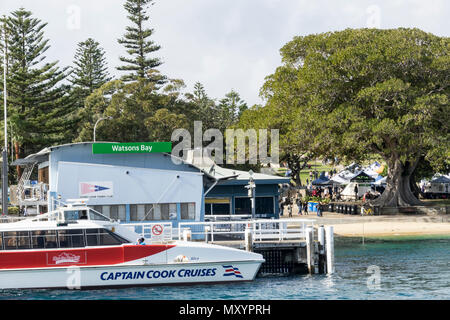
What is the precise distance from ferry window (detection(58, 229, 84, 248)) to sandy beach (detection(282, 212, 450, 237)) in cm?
2866

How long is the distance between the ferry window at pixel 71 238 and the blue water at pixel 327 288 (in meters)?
2.05

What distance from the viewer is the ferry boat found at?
97.7 ft

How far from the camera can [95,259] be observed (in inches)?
1180

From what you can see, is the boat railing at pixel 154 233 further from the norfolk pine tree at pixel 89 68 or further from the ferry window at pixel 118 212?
the norfolk pine tree at pixel 89 68

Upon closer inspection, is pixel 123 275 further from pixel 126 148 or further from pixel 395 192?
pixel 395 192

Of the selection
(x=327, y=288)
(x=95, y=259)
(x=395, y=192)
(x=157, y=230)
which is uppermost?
(x=395, y=192)

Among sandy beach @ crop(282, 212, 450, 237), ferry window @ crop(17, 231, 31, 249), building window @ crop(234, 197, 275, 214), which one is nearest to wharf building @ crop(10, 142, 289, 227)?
ferry window @ crop(17, 231, 31, 249)

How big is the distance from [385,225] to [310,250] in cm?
2534

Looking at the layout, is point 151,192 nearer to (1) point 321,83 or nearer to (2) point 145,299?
(2) point 145,299

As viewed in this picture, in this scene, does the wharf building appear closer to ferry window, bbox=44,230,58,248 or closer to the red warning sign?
the red warning sign

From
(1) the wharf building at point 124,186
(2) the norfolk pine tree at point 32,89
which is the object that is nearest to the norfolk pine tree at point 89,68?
(2) the norfolk pine tree at point 32,89

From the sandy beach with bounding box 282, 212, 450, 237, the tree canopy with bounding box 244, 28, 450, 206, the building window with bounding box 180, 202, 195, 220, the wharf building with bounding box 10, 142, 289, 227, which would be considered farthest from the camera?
the tree canopy with bounding box 244, 28, 450, 206

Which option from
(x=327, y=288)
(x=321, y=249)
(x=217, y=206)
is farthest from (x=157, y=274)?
(x=217, y=206)

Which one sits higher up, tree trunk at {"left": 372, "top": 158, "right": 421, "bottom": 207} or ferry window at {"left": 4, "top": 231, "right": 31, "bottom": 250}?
tree trunk at {"left": 372, "top": 158, "right": 421, "bottom": 207}
